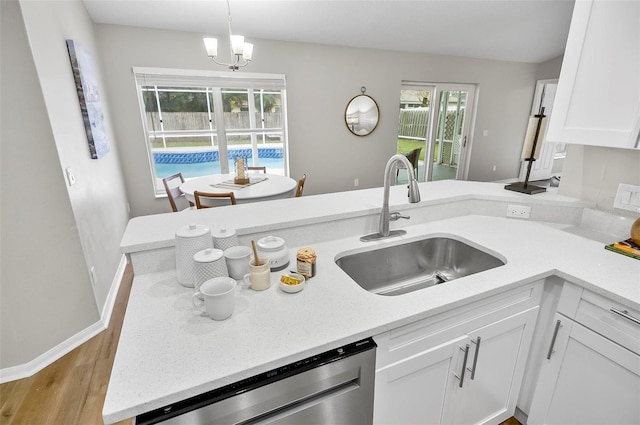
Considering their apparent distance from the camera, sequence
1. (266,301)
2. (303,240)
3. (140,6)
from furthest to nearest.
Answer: (140,6) < (303,240) < (266,301)

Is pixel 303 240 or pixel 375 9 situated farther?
pixel 375 9

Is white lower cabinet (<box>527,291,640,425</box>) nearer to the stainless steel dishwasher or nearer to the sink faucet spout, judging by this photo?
the sink faucet spout

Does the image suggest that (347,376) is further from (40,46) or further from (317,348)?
(40,46)

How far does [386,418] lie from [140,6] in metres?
3.90

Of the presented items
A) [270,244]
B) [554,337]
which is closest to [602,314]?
[554,337]

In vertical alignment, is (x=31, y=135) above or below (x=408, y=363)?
above

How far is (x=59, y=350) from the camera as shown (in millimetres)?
1923

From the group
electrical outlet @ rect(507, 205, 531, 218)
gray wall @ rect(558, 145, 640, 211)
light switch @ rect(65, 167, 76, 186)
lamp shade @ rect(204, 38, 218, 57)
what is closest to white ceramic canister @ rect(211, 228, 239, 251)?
light switch @ rect(65, 167, 76, 186)

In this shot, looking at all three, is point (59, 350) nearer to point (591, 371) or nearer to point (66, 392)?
point (66, 392)

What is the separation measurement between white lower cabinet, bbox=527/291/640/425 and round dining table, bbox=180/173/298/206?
2179 millimetres

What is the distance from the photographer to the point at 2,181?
1.61 metres

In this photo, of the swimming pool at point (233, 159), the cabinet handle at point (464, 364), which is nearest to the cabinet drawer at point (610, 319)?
the cabinet handle at point (464, 364)

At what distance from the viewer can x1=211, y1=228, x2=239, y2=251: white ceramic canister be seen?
43.1 inches

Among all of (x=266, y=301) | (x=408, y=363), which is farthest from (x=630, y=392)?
(x=266, y=301)
